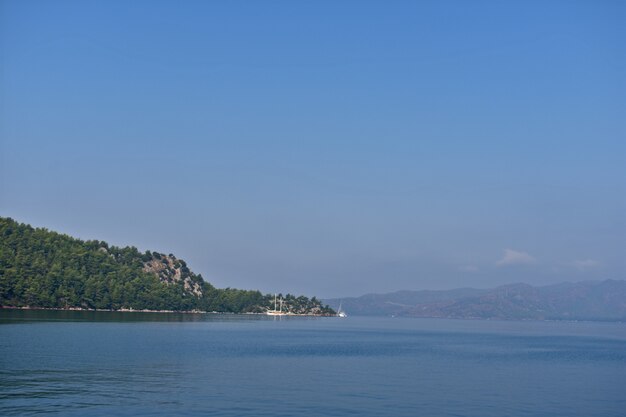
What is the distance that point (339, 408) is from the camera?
5472 cm

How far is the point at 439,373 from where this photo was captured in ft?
270

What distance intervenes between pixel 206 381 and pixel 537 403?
30978mm

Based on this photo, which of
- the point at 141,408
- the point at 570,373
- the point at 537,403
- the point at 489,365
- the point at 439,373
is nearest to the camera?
the point at 141,408

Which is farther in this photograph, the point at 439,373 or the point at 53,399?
the point at 439,373

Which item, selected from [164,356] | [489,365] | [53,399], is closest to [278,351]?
[164,356]

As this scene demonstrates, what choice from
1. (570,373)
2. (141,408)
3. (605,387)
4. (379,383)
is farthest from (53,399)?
(570,373)

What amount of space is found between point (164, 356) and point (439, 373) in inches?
1390

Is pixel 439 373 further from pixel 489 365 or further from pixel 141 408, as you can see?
pixel 141 408

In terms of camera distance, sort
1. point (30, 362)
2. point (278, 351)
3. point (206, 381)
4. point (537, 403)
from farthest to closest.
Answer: point (278, 351)
point (30, 362)
point (206, 381)
point (537, 403)

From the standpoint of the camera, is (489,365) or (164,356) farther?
(489,365)

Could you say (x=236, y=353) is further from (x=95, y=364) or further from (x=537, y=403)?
(x=537, y=403)

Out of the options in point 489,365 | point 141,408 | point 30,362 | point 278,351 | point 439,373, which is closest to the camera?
point 141,408

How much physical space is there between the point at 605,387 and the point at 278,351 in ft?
166

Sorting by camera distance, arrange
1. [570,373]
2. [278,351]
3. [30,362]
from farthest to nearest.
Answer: [278,351] < [570,373] < [30,362]
